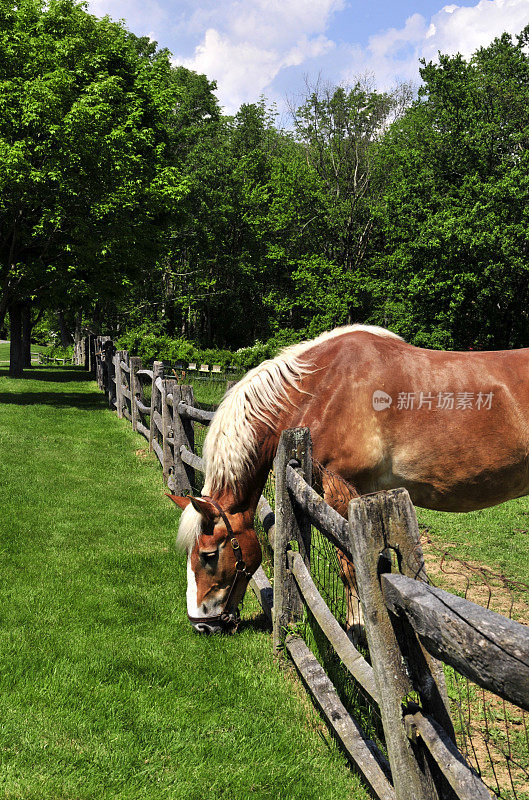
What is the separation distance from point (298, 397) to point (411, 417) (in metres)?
0.87

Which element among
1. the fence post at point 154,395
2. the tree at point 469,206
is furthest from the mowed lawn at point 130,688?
the tree at point 469,206

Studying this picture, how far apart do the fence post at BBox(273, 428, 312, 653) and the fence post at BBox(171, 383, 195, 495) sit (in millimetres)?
3489

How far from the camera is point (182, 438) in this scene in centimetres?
748

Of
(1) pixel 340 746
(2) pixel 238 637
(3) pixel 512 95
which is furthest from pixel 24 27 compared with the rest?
(1) pixel 340 746

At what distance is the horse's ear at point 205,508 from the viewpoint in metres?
3.80

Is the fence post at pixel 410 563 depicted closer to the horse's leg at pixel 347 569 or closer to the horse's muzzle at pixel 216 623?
the horse's leg at pixel 347 569

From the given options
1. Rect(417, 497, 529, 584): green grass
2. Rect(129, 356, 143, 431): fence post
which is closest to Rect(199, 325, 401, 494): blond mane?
Rect(417, 497, 529, 584): green grass

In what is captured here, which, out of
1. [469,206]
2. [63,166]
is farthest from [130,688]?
[469,206]

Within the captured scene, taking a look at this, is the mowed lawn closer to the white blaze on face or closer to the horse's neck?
the white blaze on face

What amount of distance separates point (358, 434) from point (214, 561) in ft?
4.48

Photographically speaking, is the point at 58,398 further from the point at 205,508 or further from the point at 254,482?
the point at 205,508

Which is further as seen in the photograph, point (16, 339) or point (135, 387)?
point (16, 339)

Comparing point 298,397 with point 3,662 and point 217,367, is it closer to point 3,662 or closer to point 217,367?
point 3,662

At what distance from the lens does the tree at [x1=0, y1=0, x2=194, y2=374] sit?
14.3 meters
